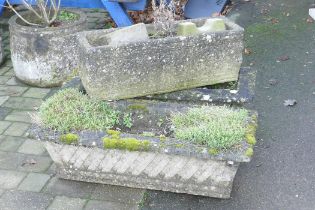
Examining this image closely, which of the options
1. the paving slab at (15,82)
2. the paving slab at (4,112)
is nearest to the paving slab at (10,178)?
the paving slab at (4,112)

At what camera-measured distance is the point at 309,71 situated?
5.30 m

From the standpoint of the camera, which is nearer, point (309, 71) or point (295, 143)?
point (295, 143)

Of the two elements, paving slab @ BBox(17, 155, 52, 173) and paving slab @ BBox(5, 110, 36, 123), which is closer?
paving slab @ BBox(17, 155, 52, 173)

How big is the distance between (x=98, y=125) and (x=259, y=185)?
4.33 feet

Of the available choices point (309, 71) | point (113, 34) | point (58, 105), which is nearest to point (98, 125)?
point (58, 105)

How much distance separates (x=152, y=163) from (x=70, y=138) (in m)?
0.61

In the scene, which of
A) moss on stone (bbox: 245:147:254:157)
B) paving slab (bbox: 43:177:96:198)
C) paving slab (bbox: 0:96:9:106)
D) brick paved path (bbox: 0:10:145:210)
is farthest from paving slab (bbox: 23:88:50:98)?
moss on stone (bbox: 245:147:254:157)

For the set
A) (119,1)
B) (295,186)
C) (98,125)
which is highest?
(119,1)

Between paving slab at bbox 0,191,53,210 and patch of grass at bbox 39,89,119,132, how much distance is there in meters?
0.55

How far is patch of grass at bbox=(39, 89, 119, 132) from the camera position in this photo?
10.7ft

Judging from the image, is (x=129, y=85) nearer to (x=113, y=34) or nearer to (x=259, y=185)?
(x=113, y=34)

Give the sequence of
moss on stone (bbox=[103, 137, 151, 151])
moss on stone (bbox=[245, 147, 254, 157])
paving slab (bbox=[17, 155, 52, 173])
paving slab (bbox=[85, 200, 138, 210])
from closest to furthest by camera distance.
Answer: moss on stone (bbox=[245, 147, 254, 157]) < moss on stone (bbox=[103, 137, 151, 151]) < paving slab (bbox=[85, 200, 138, 210]) < paving slab (bbox=[17, 155, 52, 173])

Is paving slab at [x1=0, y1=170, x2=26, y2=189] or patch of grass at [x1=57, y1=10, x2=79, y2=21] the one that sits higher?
patch of grass at [x1=57, y1=10, x2=79, y2=21]

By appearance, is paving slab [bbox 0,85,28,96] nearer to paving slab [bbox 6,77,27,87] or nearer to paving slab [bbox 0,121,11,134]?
paving slab [bbox 6,77,27,87]
